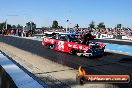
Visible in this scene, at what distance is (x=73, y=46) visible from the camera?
1912cm

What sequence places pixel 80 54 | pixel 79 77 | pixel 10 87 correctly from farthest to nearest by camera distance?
pixel 80 54 < pixel 10 87 < pixel 79 77

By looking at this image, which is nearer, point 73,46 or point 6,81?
point 6,81

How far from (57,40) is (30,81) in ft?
48.4

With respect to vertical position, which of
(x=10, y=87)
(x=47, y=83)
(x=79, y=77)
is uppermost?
(x=79, y=77)

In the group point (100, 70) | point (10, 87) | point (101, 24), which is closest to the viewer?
point (10, 87)

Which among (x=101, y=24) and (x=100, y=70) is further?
(x=101, y=24)

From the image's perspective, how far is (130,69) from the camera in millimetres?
13109

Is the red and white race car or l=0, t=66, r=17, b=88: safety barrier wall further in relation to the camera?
the red and white race car

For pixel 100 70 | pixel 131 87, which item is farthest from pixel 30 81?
pixel 100 70

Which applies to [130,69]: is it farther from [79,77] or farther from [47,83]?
[79,77]

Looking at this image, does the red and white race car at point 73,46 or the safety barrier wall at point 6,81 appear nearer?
the safety barrier wall at point 6,81

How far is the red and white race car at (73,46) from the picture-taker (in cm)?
1768

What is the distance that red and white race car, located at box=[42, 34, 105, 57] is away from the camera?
1768cm

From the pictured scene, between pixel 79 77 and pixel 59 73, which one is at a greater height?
pixel 79 77
